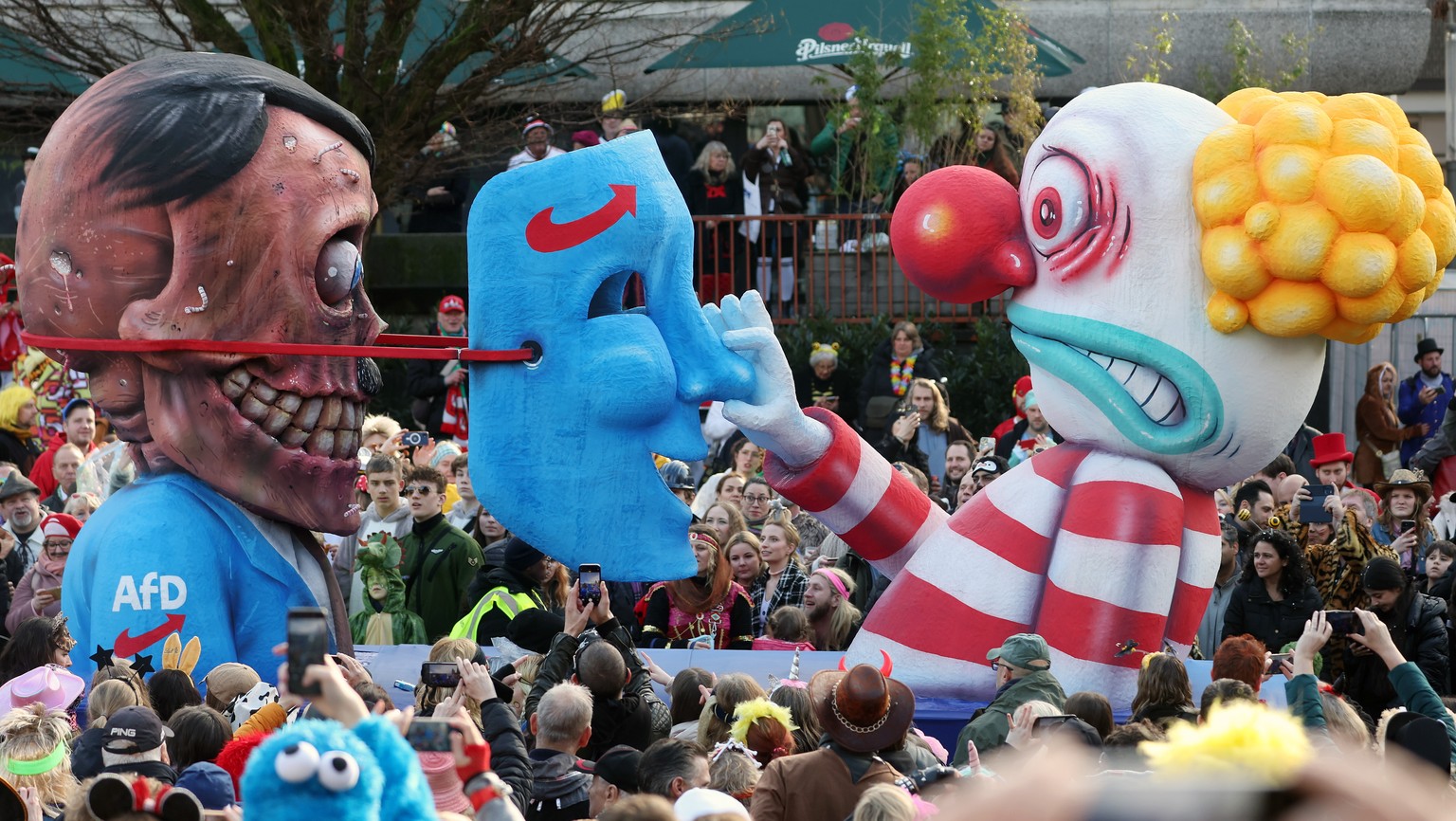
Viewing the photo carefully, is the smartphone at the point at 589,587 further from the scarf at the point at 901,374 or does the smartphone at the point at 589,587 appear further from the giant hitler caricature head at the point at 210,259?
the scarf at the point at 901,374

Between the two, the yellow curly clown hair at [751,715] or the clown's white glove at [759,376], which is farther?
the clown's white glove at [759,376]

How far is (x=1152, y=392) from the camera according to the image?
5586 mm

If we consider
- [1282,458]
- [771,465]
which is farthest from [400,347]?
[1282,458]

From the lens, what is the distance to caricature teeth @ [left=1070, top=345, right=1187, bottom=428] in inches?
220

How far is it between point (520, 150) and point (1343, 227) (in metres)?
8.48

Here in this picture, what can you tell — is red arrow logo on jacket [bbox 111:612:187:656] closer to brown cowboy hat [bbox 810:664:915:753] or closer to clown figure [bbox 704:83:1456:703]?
clown figure [bbox 704:83:1456:703]

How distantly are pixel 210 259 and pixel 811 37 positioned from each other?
9.34 metres

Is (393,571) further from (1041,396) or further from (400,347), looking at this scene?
(1041,396)

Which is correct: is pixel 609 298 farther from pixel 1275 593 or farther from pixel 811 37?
pixel 811 37

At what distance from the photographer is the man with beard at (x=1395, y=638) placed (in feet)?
21.8

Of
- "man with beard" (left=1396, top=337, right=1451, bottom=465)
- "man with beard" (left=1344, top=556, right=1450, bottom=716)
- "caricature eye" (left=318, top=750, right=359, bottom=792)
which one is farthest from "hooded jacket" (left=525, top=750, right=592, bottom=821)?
"man with beard" (left=1396, top=337, right=1451, bottom=465)

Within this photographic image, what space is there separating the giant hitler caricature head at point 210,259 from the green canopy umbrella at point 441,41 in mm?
6468

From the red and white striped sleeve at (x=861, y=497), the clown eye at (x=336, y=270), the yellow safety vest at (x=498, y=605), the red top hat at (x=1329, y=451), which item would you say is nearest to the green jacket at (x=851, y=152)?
the red top hat at (x=1329, y=451)

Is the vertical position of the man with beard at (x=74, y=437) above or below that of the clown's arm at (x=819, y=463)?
below
